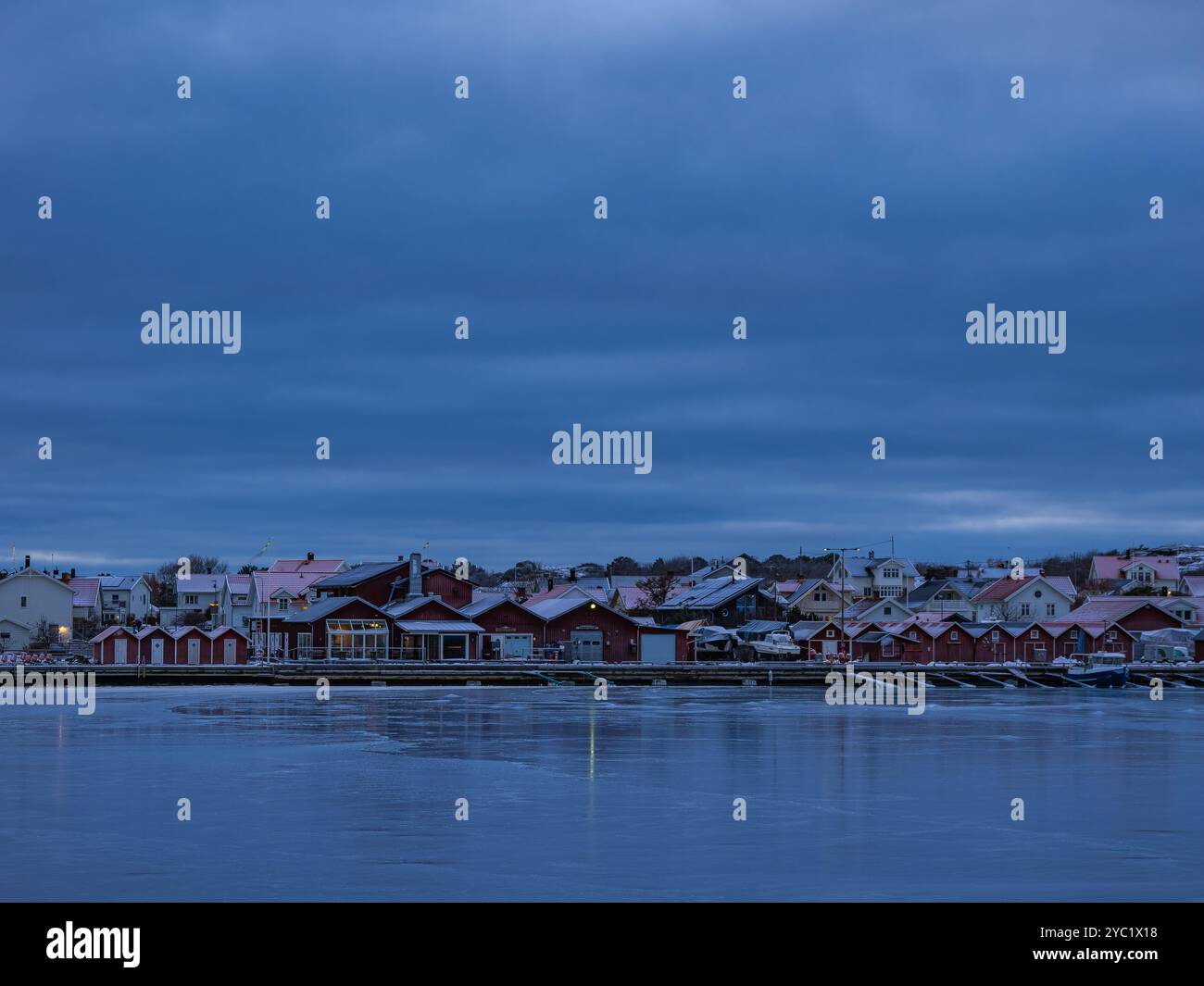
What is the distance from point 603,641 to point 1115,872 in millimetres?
76440

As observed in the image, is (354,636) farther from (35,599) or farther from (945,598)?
(945,598)

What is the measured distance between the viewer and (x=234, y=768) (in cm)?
3206

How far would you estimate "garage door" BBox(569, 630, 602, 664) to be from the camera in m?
94.6

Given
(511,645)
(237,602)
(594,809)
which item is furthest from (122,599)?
(594,809)

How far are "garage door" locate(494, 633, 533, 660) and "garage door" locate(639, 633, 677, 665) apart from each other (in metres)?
7.76

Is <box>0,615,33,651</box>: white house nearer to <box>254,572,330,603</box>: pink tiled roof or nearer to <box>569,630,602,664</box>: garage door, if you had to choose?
<box>254,572,330,603</box>: pink tiled roof

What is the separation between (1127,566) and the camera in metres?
162

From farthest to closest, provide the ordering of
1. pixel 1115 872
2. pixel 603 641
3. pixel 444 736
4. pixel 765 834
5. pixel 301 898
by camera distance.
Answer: pixel 603 641
pixel 444 736
pixel 765 834
pixel 1115 872
pixel 301 898

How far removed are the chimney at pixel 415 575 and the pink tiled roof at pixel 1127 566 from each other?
311ft

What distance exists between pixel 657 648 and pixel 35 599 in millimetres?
58614

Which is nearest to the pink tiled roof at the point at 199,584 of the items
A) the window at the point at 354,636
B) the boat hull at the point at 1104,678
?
the window at the point at 354,636

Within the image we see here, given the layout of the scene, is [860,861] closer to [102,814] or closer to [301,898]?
[301,898]
